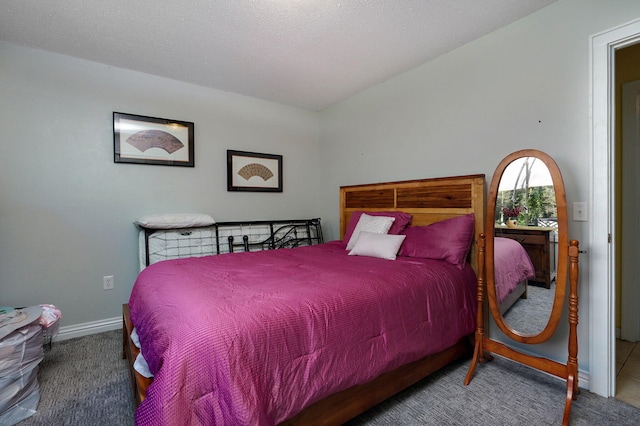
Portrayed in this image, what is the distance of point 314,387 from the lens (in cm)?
123

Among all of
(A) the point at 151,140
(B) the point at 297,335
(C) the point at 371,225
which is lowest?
(B) the point at 297,335

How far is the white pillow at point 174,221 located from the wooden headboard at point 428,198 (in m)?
1.66

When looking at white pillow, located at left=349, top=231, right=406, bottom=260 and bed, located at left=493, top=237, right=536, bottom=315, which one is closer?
A: bed, located at left=493, top=237, right=536, bottom=315

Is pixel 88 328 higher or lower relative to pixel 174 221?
lower

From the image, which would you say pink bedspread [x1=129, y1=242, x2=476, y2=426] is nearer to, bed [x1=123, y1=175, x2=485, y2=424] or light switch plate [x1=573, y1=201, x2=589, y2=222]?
bed [x1=123, y1=175, x2=485, y2=424]

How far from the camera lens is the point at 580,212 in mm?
1846

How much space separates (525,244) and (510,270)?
0.20 m

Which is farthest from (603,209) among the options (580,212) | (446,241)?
(446,241)

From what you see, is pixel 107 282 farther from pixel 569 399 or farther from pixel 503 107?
pixel 503 107

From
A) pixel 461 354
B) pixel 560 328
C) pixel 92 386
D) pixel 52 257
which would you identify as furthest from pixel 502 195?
pixel 52 257

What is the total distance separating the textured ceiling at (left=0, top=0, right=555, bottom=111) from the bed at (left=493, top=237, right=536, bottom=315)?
1.63m

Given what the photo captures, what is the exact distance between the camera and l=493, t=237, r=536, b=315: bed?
6.46 ft

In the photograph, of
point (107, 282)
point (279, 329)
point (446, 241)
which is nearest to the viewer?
point (279, 329)

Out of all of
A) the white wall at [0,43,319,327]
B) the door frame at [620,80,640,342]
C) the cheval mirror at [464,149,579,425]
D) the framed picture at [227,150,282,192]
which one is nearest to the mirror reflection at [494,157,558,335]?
the cheval mirror at [464,149,579,425]
